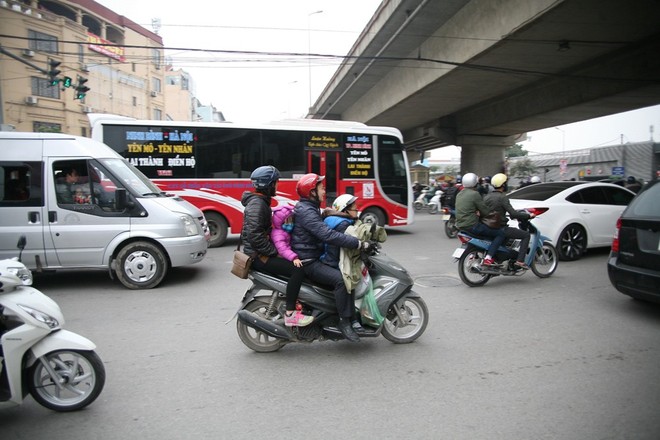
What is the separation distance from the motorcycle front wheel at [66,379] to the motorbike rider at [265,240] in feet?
4.92

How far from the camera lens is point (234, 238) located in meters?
12.1

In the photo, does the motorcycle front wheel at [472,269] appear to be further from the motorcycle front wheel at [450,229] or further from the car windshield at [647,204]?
the motorcycle front wheel at [450,229]

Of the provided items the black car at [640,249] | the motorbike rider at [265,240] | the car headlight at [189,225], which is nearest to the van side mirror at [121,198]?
the car headlight at [189,225]

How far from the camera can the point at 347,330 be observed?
3885mm

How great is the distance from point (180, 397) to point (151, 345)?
1.25m

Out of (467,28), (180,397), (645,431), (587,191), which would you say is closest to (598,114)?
(467,28)

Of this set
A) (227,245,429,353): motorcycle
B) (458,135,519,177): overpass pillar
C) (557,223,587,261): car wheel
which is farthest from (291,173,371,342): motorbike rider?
(458,135,519,177): overpass pillar

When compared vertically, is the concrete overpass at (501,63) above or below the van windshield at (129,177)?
above

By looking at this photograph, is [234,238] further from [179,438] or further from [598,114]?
[598,114]

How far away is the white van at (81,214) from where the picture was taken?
6297 mm

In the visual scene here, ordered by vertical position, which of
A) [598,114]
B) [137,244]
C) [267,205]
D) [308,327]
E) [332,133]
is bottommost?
[308,327]

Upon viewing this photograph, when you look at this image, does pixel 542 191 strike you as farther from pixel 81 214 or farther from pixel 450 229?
pixel 81 214

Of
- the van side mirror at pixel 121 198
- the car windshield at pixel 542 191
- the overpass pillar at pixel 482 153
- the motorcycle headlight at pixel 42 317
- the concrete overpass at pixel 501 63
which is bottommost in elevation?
the motorcycle headlight at pixel 42 317

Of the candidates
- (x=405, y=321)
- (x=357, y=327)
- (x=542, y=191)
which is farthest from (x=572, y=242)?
(x=357, y=327)
